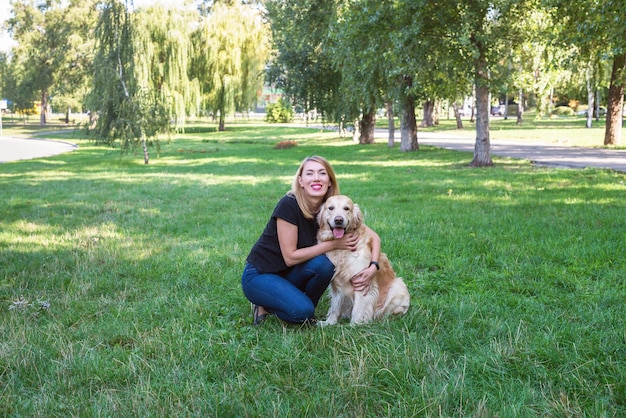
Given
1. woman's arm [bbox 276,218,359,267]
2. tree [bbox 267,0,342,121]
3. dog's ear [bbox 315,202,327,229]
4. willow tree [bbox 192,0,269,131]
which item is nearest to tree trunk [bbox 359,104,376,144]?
tree [bbox 267,0,342,121]

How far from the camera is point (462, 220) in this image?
854 cm

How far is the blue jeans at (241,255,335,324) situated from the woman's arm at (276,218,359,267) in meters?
0.07

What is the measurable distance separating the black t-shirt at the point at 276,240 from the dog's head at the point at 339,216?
18 cm

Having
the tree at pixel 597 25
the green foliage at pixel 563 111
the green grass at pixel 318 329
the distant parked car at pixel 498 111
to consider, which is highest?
the distant parked car at pixel 498 111

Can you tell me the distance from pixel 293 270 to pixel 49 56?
206ft

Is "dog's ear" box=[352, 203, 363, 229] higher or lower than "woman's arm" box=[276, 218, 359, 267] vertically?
higher

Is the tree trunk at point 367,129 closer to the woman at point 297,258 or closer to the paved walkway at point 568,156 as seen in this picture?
the paved walkway at point 568,156

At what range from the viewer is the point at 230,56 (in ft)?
128

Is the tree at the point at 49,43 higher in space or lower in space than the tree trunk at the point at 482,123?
higher

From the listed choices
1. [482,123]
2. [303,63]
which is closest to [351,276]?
[482,123]

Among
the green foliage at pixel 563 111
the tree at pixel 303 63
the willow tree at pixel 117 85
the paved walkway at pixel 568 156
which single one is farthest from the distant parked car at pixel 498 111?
the willow tree at pixel 117 85

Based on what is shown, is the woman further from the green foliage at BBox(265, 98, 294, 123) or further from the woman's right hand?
the green foliage at BBox(265, 98, 294, 123)

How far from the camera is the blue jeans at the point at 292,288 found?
443 centimetres

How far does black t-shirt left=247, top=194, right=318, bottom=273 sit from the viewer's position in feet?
15.2
